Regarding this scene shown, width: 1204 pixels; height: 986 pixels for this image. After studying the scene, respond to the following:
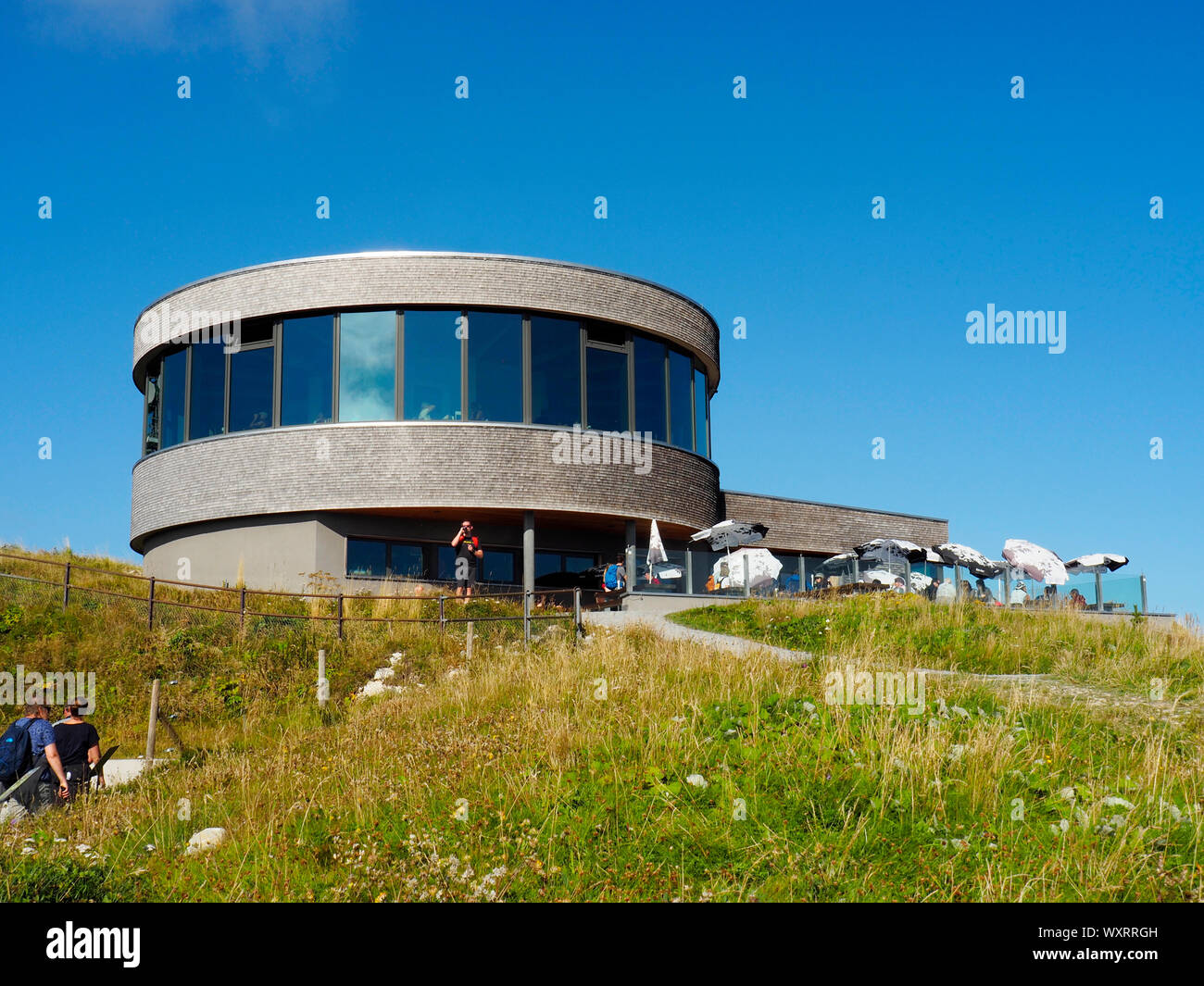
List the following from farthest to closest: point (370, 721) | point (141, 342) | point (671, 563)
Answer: point (141, 342) < point (671, 563) < point (370, 721)

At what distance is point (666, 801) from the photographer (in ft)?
24.7

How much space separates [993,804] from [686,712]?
3.06 m

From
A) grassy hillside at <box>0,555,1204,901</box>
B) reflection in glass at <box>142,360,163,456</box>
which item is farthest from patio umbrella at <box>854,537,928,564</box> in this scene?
reflection in glass at <box>142,360,163,456</box>

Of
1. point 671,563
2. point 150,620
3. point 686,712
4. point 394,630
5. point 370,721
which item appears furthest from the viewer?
point 671,563

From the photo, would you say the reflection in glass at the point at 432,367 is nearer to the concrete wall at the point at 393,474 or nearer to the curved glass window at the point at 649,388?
the concrete wall at the point at 393,474

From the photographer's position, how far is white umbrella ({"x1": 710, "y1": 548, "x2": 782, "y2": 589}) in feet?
78.6

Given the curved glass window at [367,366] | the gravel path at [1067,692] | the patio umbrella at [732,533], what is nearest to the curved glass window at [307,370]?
the curved glass window at [367,366]

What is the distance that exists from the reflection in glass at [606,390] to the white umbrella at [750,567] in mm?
3945

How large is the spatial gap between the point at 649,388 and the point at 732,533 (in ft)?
13.1

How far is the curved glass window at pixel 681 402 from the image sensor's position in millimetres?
26781

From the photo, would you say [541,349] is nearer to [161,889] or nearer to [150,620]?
[150,620]

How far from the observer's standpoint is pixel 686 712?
32.1 feet

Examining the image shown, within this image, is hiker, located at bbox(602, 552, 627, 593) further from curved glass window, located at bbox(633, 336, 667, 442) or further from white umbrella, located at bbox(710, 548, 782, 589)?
curved glass window, located at bbox(633, 336, 667, 442)

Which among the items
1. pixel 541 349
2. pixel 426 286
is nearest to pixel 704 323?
pixel 541 349
